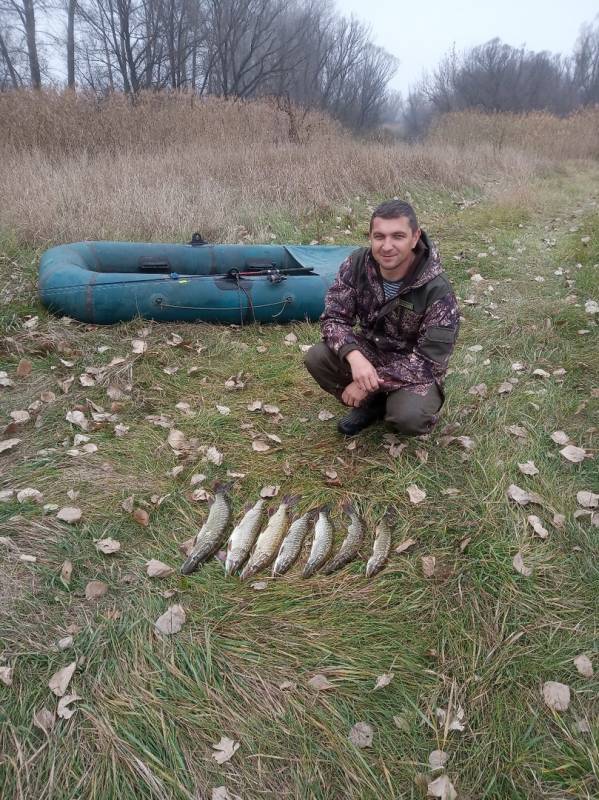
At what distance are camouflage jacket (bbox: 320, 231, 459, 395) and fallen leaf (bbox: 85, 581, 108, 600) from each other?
1888mm

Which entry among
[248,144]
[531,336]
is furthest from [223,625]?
[248,144]

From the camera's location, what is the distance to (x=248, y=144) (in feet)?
37.6

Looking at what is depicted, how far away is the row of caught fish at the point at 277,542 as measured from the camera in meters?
2.67

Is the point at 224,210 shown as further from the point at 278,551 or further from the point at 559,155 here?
the point at 559,155

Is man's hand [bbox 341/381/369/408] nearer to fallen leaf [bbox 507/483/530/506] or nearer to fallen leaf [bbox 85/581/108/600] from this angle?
fallen leaf [bbox 507/483/530/506]

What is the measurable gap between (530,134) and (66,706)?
2079 cm

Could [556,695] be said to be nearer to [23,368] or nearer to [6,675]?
[6,675]

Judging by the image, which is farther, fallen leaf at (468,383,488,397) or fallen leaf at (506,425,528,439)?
fallen leaf at (468,383,488,397)

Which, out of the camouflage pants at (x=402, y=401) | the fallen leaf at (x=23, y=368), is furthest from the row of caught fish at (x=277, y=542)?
the fallen leaf at (x=23, y=368)

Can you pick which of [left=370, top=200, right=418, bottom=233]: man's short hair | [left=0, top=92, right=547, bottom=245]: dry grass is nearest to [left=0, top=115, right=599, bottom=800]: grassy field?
[left=370, top=200, right=418, bottom=233]: man's short hair

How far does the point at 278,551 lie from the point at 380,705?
0.92 meters

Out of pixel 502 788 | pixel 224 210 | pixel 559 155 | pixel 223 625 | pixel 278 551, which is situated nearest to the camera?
pixel 502 788

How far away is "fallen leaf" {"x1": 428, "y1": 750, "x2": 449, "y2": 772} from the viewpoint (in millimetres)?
1911

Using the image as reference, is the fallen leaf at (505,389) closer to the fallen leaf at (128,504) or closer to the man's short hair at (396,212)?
the man's short hair at (396,212)
